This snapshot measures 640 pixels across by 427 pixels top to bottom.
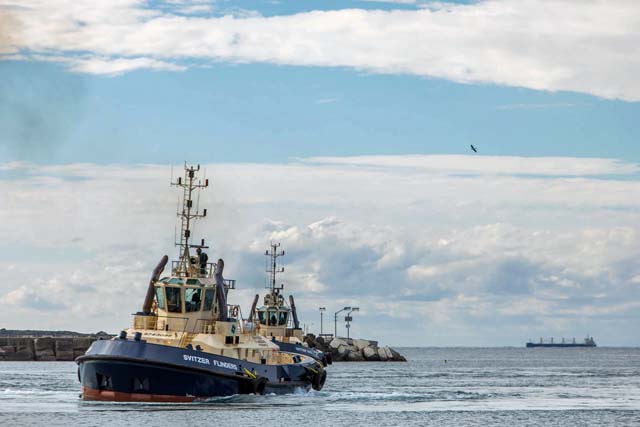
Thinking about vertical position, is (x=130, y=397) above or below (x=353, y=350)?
below

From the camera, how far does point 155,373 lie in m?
51.6

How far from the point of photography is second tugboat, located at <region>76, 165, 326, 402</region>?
51.7m

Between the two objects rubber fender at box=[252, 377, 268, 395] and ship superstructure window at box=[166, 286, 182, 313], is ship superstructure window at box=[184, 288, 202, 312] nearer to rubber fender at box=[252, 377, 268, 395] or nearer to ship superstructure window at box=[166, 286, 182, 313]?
ship superstructure window at box=[166, 286, 182, 313]

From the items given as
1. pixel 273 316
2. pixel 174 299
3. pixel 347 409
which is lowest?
pixel 347 409

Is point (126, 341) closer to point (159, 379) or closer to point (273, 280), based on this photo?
point (159, 379)

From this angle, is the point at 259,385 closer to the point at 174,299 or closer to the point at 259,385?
the point at 259,385

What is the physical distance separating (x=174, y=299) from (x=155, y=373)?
533 centimetres

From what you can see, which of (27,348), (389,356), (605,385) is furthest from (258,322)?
(389,356)

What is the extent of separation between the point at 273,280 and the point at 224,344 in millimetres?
42760

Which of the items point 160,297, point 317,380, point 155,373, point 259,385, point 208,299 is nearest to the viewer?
point 155,373

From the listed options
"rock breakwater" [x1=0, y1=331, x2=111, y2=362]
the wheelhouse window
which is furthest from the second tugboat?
"rock breakwater" [x1=0, y1=331, x2=111, y2=362]

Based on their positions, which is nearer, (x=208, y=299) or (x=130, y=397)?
(x=130, y=397)

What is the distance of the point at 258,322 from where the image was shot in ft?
312

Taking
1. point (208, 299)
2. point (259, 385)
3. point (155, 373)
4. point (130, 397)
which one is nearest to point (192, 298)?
point (208, 299)
